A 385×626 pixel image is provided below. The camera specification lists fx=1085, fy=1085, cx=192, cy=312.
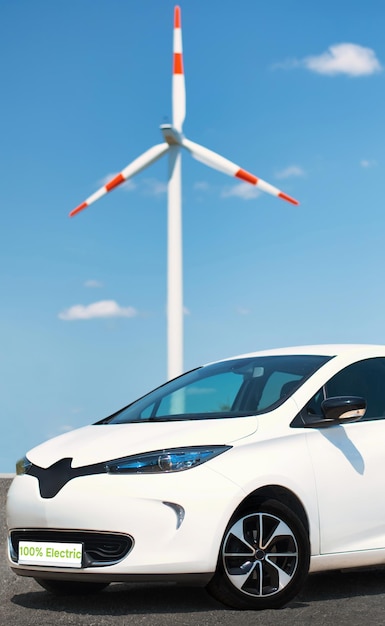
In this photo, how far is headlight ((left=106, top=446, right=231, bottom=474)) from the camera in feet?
19.2

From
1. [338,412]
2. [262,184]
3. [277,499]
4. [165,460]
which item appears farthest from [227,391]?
[262,184]

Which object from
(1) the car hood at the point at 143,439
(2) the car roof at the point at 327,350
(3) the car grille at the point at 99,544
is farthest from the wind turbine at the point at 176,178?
(3) the car grille at the point at 99,544

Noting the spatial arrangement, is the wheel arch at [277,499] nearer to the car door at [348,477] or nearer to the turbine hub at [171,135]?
the car door at [348,477]

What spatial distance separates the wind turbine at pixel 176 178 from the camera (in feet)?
64.8

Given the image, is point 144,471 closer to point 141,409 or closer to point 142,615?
point 142,615

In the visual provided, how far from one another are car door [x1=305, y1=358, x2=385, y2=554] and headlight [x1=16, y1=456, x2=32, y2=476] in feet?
5.55

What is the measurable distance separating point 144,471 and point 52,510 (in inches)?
22.5

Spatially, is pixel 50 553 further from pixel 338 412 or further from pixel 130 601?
pixel 338 412

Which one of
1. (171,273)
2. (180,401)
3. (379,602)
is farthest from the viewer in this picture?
(171,273)

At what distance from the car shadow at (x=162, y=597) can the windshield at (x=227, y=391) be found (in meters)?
1.07

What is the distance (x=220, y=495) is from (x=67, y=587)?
1.60m

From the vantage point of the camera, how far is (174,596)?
6.58 m

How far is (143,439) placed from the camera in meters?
6.07

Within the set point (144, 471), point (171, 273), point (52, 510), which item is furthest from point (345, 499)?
point (171, 273)
